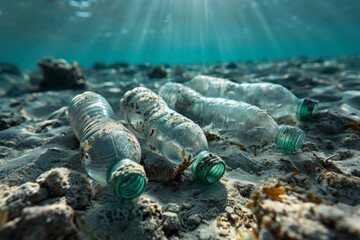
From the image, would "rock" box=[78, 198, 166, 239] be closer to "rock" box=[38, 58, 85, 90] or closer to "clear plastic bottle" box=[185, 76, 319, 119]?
"clear plastic bottle" box=[185, 76, 319, 119]

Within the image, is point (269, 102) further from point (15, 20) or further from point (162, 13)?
point (15, 20)

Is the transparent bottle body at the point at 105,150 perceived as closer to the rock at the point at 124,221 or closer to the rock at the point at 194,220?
the rock at the point at 124,221

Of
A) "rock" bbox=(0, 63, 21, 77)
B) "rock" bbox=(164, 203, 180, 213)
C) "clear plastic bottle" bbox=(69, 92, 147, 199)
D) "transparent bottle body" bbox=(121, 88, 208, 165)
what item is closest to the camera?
"clear plastic bottle" bbox=(69, 92, 147, 199)

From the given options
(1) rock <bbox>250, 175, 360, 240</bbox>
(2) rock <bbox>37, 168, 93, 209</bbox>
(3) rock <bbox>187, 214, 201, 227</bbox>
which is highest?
(1) rock <bbox>250, 175, 360, 240</bbox>

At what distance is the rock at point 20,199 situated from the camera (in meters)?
1.20

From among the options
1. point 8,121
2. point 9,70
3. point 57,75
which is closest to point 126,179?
point 8,121

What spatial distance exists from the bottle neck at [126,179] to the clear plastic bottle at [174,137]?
482 millimetres

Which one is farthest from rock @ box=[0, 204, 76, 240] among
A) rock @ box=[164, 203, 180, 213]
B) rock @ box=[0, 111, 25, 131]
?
rock @ box=[0, 111, 25, 131]

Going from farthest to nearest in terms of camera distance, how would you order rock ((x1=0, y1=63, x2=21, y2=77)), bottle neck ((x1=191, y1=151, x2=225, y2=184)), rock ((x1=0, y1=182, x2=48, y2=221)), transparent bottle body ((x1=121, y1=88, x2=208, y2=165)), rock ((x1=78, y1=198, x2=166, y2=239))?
rock ((x1=0, y1=63, x2=21, y2=77))
transparent bottle body ((x1=121, y1=88, x2=208, y2=165))
bottle neck ((x1=191, y1=151, x2=225, y2=184))
rock ((x1=78, y1=198, x2=166, y2=239))
rock ((x1=0, y1=182, x2=48, y2=221))

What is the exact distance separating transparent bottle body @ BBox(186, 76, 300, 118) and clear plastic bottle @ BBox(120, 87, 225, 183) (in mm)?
1455

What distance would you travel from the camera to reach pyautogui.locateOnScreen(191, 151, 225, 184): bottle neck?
173 centimetres

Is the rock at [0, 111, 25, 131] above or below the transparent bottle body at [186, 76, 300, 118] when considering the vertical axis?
below

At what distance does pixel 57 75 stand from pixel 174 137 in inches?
203

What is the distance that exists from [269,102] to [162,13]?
26847 millimetres
